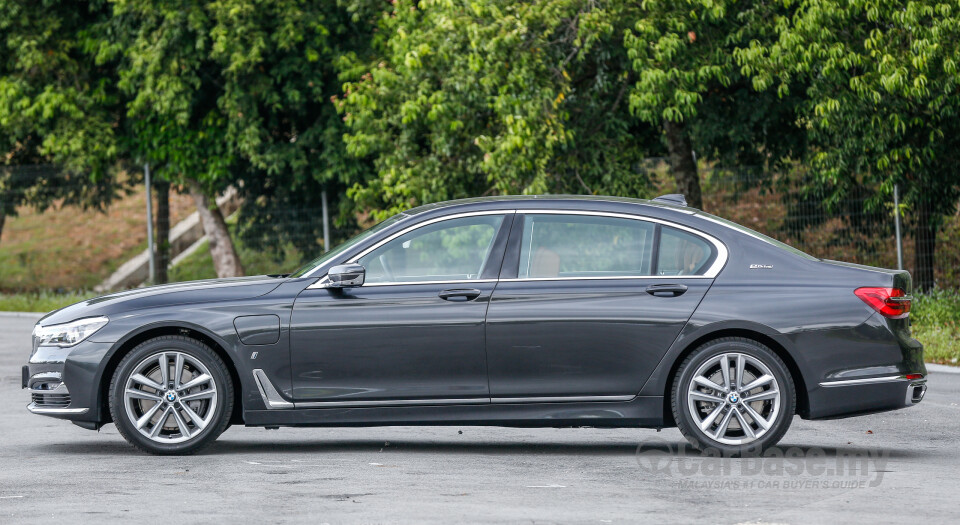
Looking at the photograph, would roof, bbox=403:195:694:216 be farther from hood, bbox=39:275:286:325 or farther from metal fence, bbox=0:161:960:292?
metal fence, bbox=0:161:960:292

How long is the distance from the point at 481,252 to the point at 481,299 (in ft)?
1.11

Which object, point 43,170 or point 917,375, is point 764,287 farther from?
point 43,170

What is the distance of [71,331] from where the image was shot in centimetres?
844

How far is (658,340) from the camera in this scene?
8195mm

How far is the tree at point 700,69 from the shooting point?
1780 centimetres

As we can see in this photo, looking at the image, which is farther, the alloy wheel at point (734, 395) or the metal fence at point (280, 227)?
the metal fence at point (280, 227)

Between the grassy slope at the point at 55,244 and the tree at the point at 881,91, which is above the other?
the tree at the point at 881,91

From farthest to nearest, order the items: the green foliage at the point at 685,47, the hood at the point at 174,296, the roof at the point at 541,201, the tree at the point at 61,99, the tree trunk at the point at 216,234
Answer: the tree trunk at the point at 216,234 < the tree at the point at 61,99 < the green foliage at the point at 685,47 < the roof at the point at 541,201 < the hood at the point at 174,296

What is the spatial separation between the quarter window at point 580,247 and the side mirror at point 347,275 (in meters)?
0.96

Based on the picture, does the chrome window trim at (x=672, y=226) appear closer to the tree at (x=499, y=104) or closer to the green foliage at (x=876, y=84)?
the green foliage at (x=876, y=84)

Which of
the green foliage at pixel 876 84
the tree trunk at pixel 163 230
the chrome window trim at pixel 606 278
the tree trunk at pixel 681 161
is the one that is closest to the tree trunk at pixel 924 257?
the green foliage at pixel 876 84

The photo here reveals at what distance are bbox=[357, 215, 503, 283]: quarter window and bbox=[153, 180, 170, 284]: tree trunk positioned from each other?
18.7 meters
